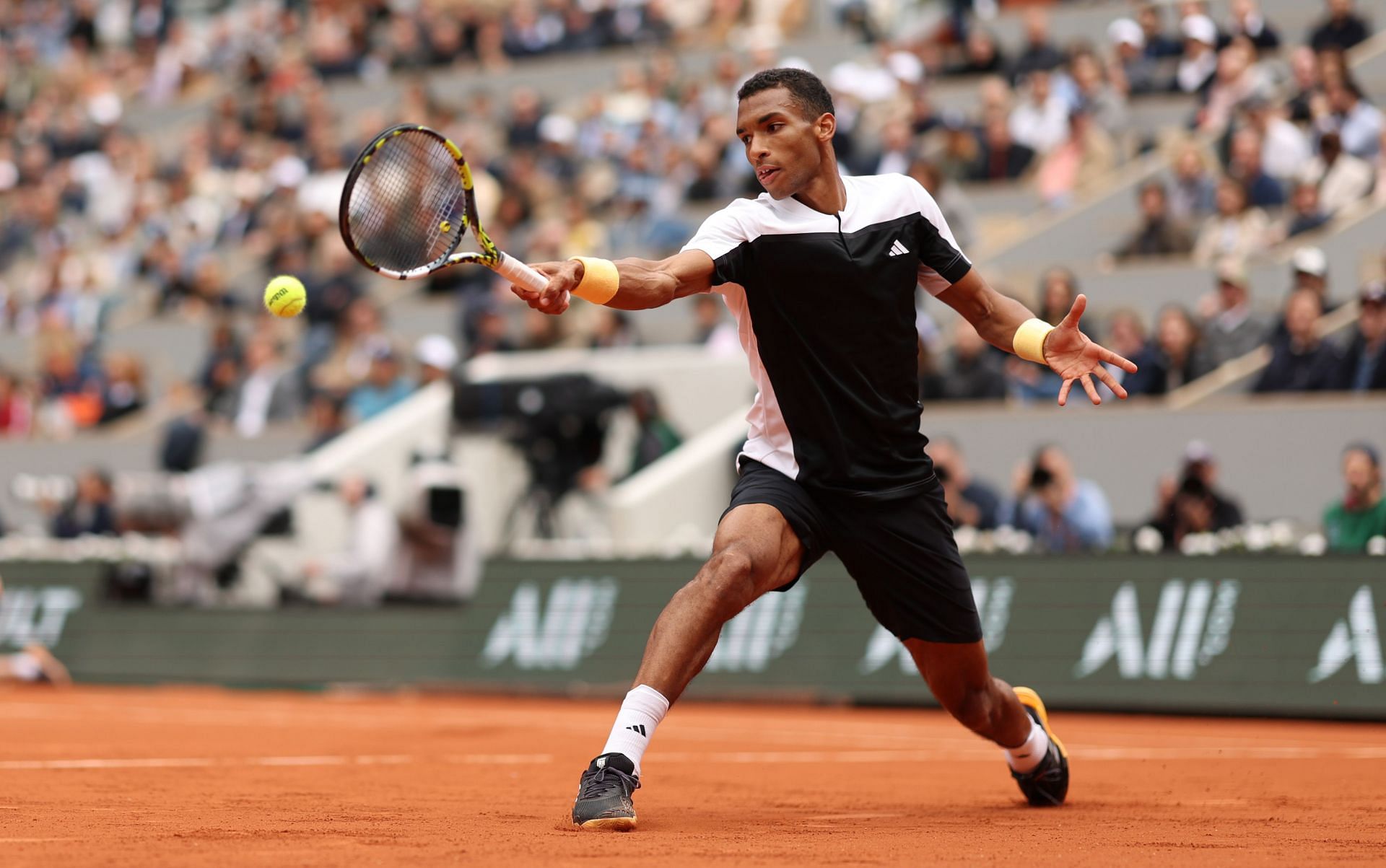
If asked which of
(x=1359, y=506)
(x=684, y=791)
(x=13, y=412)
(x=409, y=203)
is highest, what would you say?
(x=409, y=203)

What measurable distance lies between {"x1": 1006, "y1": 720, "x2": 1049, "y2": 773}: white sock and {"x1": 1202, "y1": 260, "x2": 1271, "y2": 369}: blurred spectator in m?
7.45

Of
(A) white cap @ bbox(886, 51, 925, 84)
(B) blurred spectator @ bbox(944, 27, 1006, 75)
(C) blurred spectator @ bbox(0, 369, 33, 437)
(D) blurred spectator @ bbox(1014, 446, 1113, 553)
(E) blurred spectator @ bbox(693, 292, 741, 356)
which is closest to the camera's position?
(D) blurred spectator @ bbox(1014, 446, 1113, 553)

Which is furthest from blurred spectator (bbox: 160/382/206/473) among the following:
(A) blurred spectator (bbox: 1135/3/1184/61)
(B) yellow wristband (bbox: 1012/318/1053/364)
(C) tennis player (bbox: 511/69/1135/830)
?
(B) yellow wristband (bbox: 1012/318/1053/364)

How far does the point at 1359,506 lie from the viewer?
11945mm

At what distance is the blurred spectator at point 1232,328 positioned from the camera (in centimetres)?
1408

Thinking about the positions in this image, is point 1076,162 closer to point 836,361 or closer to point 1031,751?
point 1031,751

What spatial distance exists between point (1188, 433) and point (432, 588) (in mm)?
5953

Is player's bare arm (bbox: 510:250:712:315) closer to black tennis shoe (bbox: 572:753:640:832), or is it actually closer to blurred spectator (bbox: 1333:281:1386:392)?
black tennis shoe (bbox: 572:753:640:832)

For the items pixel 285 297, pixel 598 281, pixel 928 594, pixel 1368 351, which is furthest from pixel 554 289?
pixel 1368 351

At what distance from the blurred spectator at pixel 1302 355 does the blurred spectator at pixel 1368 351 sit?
8 centimetres

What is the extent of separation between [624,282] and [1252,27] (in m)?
13.2

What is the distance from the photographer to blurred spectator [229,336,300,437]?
19.7m

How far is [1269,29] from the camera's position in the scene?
58.4ft

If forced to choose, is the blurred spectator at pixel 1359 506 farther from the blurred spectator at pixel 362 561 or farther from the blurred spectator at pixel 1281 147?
the blurred spectator at pixel 362 561
